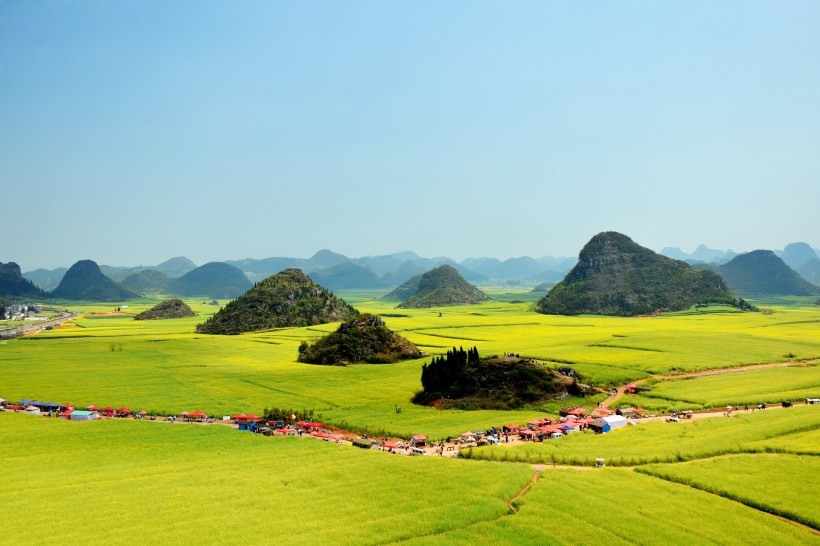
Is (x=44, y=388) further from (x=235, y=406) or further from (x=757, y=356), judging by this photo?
(x=757, y=356)

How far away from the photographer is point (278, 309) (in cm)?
17062

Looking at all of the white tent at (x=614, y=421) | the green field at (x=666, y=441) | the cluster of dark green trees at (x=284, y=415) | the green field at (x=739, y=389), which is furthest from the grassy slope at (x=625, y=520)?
the cluster of dark green trees at (x=284, y=415)

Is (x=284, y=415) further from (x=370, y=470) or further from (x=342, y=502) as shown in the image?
(x=342, y=502)

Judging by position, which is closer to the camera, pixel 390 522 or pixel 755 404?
pixel 390 522

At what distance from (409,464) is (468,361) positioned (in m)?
34.1

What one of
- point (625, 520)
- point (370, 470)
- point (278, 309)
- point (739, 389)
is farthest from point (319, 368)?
point (278, 309)

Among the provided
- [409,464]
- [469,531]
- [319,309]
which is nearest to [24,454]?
[409,464]

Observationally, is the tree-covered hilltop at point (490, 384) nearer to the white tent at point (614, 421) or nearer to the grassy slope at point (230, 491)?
the white tent at point (614, 421)

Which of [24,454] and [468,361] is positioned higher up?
[468,361]

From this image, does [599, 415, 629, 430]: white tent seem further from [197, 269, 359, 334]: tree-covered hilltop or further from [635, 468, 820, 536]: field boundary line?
[197, 269, 359, 334]: tree-covered hilltop

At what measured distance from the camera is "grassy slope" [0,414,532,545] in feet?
100

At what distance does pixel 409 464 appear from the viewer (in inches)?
1617

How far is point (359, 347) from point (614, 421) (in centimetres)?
5740

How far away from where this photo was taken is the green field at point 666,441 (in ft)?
139
